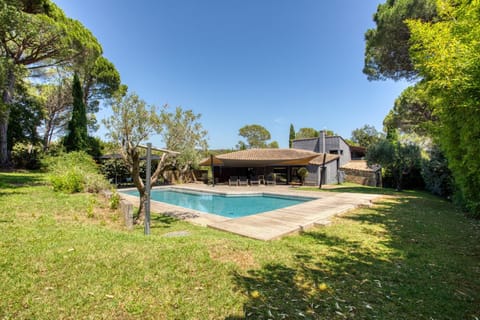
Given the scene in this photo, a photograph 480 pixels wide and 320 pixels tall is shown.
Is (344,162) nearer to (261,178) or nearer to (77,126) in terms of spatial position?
(261,178)

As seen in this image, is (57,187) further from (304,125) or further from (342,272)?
(304,125)

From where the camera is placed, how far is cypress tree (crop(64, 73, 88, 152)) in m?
16.7

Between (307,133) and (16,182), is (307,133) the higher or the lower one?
the higher one

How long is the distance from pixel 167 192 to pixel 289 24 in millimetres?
15178

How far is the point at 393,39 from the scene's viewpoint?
1116 centimetres

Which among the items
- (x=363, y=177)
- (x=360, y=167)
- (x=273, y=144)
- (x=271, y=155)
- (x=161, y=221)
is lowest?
(x=161, y=221)

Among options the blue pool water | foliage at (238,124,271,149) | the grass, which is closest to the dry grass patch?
the grass

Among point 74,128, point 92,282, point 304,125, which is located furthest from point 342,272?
point 304,125

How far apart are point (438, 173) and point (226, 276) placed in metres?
15.4

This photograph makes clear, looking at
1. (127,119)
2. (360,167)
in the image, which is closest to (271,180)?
(360,167)

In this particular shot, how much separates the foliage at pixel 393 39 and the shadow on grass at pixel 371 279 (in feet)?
34.4

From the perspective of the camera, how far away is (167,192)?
686 inches

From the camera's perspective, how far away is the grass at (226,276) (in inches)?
81.5

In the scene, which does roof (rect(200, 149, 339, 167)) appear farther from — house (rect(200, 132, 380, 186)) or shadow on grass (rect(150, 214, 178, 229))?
shadow on grass (rect(150, 214, 178, 229))
